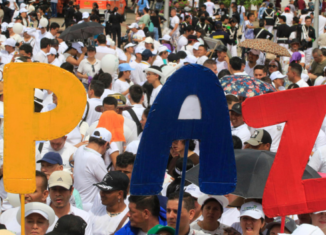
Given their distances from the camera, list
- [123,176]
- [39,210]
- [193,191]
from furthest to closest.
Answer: [193,191] → [123,176] → [39,210]

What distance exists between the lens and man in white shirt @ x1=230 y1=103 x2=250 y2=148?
602 centimetres

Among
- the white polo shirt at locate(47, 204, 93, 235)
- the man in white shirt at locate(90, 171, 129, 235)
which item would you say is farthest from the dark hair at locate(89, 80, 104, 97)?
the white polo shirt at locate(47, 204, 93, 235)

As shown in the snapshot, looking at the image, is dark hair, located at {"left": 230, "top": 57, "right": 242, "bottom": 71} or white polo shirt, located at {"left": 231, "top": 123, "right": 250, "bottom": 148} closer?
white polo shirt, located at {"left": 231, "top": 123, "right": 250, "bottom": 148}

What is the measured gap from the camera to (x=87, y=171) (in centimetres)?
509

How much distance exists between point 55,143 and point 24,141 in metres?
2.70

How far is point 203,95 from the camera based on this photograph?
2785 millimetres

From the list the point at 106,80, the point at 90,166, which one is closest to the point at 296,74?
the point at 106,80

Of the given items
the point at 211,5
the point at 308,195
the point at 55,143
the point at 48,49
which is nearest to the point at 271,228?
the point at 308,195

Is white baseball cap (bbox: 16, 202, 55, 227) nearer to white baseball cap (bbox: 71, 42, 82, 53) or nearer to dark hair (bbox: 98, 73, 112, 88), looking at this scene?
dark hair (bbox: 98, 73, 112, 88)

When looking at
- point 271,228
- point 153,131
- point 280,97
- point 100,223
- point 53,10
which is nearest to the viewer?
point 153,131

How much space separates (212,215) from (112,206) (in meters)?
0.95

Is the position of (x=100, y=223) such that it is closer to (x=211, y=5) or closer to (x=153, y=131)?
(x=153, y=131)

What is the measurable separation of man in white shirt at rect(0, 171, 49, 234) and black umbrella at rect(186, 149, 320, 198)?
1.39 m

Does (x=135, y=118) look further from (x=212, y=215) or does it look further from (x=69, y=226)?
(x=69, y=226)
